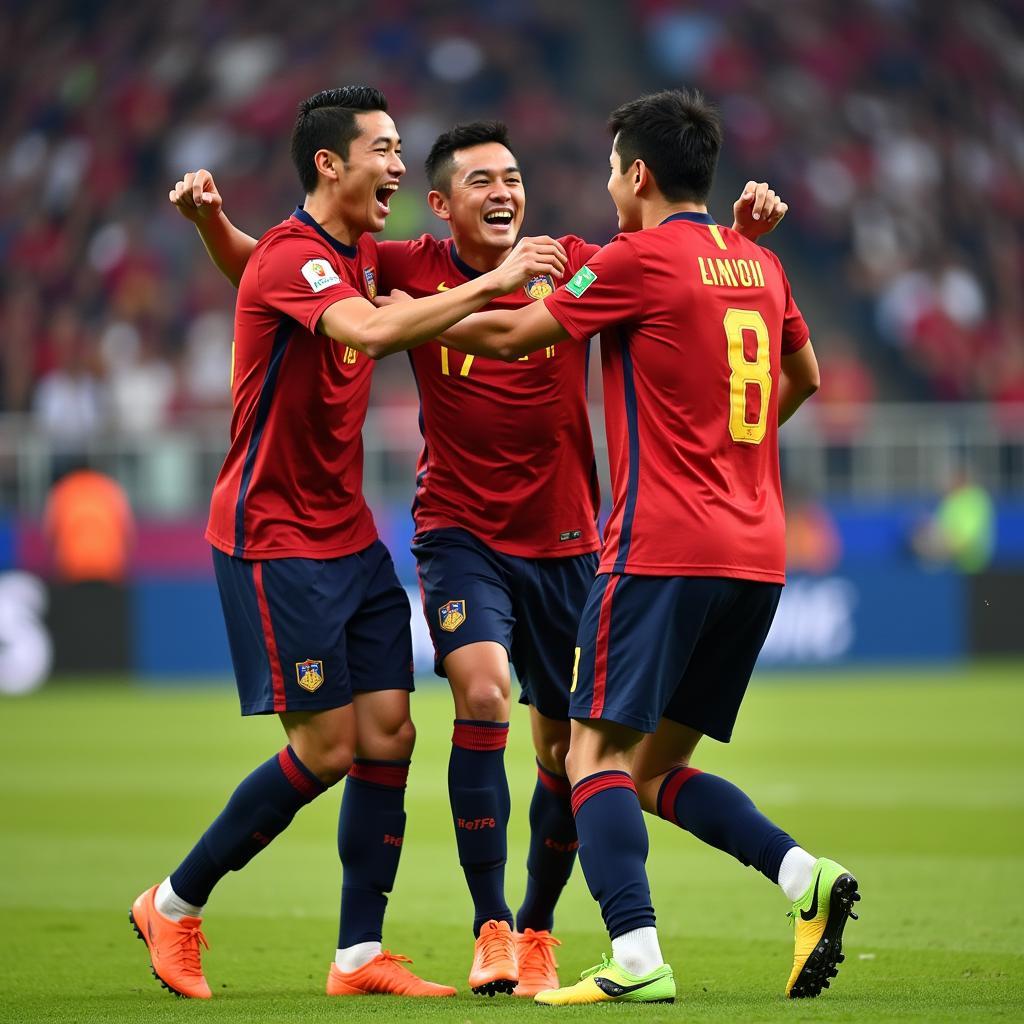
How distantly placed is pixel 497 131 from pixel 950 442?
13945 mm

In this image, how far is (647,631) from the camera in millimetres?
4379

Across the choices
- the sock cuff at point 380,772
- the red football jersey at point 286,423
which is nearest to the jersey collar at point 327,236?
the red football jersey at point 286,423

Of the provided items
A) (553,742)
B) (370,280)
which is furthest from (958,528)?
(370,280)

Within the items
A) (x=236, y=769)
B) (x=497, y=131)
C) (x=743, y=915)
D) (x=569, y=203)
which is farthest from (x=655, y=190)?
(x=569, y=203)

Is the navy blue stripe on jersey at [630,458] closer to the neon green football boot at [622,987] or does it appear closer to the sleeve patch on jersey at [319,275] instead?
the sleeve patch on jersey at [319,275]

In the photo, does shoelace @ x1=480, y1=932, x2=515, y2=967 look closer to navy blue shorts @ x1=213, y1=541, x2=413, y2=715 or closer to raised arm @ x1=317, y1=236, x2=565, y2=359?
navy blue shorts @ x1=213, y1=541, x2=413, y2=715

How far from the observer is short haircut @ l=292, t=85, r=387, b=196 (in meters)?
5.08

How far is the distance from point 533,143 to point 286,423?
1659 centimetres

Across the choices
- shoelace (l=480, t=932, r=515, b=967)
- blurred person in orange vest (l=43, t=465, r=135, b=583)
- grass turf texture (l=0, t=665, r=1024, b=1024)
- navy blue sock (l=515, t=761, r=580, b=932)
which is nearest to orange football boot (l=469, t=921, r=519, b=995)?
shoelace (l=480, t=932, r=515, b=967)

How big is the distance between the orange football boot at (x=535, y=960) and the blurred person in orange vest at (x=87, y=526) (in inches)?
462

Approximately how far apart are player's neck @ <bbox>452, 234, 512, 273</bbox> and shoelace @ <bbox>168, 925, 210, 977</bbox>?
2.13 m

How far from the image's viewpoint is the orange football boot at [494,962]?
4.89 m

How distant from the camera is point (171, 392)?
18797 mm

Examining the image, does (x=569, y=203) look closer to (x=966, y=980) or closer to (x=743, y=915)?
(x=743, y=915)
